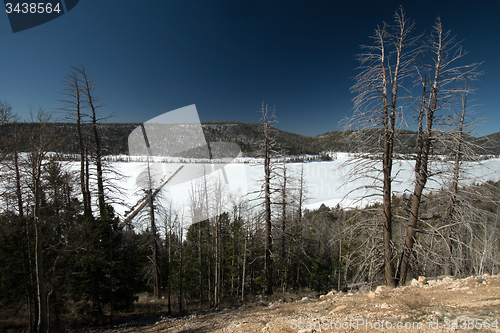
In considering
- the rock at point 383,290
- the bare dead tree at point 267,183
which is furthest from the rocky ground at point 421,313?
the bare dead tree at point 267,183

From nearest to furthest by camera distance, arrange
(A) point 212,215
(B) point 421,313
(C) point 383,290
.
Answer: (B) point 421,313 < (C) point 383,290 < (A) point 212,215

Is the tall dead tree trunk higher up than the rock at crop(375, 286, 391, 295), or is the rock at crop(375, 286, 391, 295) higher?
the tall dead tree trunk

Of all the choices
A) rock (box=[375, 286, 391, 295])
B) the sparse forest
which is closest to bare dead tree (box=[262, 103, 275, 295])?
the sparse forest

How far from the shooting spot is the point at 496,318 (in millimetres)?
2758

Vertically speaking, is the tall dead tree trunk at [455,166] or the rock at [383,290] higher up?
the tall dead tree trunk at [455,166]

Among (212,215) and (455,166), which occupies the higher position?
(455,166)

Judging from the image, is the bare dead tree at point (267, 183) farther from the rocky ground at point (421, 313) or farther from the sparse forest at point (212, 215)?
the rocky ground at point (421, 313)

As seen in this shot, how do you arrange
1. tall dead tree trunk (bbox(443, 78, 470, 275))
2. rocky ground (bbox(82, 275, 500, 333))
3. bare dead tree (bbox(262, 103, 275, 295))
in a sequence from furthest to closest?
1. bare dead tree (bbox(262, 103, 275, 295))
2. tall dead tree trunk (bbox(443, 78, 470, 275))
3. rocky ground (bbox(82, 275, 500, 333))

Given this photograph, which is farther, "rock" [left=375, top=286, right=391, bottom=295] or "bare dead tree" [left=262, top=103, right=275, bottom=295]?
"bare dead tree" [left=262, top=103, right=275, bottom=295]

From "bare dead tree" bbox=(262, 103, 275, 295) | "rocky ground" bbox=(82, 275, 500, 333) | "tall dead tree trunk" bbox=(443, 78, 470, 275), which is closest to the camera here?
"rocky ground" bbox=(82, 275, 500, 333)

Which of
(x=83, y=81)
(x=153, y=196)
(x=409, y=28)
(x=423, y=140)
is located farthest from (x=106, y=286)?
(x=409, y=28)

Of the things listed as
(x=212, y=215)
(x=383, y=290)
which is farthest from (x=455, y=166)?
(x=212, y=215)

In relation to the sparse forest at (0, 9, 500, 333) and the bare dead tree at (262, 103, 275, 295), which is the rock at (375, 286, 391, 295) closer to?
the sparse forest at (0, 9, 500, 333)

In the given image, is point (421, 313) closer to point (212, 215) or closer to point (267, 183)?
point (267, 183)
